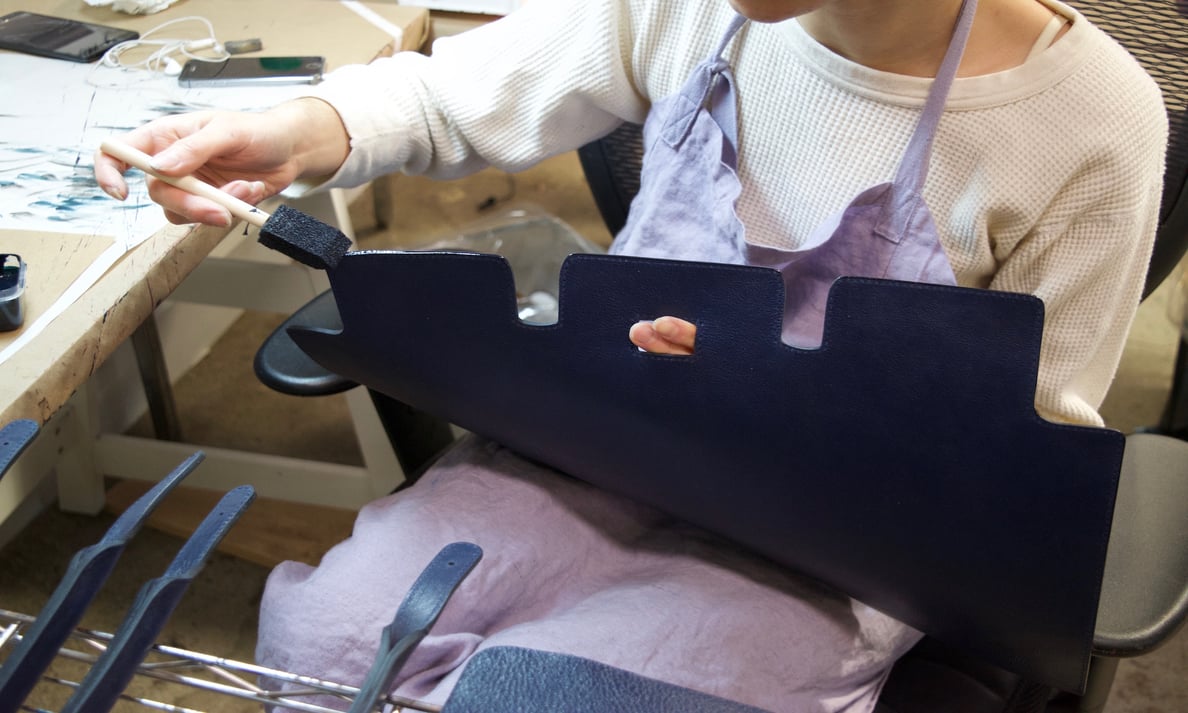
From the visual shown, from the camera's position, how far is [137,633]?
15.9 inches

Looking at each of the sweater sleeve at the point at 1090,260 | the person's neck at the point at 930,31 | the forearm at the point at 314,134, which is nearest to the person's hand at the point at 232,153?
the forearm at the point at 314,134

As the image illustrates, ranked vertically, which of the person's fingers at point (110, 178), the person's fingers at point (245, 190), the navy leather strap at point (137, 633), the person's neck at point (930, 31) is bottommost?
the navy leather strap at point (137, 633)

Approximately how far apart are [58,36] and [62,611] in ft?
2.71

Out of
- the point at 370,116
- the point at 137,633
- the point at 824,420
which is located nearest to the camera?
the point at 137,633

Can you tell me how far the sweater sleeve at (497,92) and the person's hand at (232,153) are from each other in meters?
0.02

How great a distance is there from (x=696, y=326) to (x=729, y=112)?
10.7 inches

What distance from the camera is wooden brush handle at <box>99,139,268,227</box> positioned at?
0.63m

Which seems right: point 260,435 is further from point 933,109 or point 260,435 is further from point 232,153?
point 933,109

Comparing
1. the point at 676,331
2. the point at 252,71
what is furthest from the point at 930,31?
the point at 252,71

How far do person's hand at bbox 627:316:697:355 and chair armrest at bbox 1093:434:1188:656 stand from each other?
0.28 metres

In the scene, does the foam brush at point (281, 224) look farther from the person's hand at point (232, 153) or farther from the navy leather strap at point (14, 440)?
the navy leather strap at point (14, 440)

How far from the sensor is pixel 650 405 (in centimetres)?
61

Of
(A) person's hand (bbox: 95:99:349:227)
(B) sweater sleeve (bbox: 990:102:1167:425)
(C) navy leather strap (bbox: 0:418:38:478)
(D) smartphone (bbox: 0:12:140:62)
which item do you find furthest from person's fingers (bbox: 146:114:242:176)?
(B) sweater sleeve (bbox: 990:102:1167:425)

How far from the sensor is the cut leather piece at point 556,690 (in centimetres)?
41
